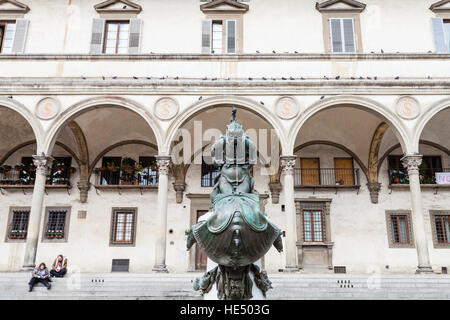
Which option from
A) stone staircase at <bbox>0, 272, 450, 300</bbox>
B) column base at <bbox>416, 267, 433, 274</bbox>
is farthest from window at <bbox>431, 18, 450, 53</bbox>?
stone staircase at <bbox>0, 272, 450, 300</bbox>

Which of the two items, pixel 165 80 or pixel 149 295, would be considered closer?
pixel 149 295

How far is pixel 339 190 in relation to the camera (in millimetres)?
16500

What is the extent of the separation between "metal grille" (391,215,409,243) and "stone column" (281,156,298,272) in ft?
19.1

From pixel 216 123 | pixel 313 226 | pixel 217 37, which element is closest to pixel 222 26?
pixel 217 37

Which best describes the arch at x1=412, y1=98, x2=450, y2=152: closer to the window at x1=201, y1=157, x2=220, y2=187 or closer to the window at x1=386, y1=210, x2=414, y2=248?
the window at x1=386, y1=210, x2=414, y2=248

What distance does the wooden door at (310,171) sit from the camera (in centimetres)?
1675

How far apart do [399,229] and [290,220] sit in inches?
250

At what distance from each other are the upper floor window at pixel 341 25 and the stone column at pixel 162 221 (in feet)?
23.7

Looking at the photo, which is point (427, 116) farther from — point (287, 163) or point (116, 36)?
point (116, 36)

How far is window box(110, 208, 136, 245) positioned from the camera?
1622 cm

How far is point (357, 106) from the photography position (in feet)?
44.0

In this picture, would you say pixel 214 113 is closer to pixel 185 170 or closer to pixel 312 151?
pixel 185 170
